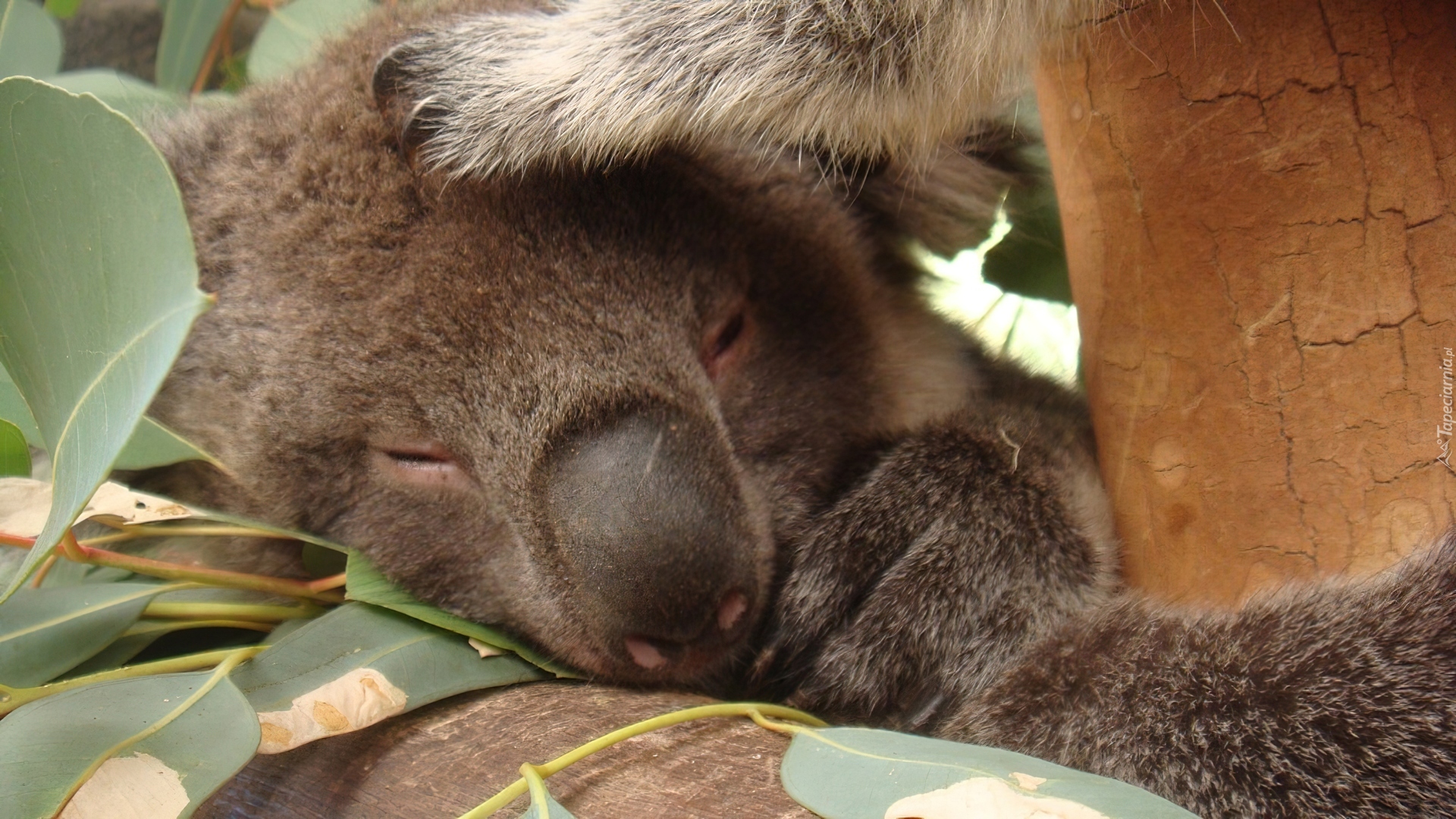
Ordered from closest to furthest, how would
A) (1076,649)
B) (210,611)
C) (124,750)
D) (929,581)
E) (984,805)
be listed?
1. (984,805)
2. (124,750)
3. (1076,649)
4. (929,581)
5. (210,611)

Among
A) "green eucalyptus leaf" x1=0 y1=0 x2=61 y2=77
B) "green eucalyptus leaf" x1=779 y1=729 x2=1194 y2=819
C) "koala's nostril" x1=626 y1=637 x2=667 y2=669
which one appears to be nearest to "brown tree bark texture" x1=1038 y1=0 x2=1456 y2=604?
"green eucalyptus leaf" x1=779 y1=729 x2=1194 y2=819

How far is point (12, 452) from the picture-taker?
4.89 feet

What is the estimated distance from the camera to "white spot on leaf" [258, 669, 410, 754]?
128 centimetres

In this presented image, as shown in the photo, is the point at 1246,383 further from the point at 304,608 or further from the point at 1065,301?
the point at 304,608

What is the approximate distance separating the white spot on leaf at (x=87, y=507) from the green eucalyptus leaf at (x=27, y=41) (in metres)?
1.07

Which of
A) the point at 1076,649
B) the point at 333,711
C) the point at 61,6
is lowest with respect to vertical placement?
the point at 333,711

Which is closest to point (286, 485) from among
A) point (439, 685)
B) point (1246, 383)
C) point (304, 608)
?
point (304, 608)

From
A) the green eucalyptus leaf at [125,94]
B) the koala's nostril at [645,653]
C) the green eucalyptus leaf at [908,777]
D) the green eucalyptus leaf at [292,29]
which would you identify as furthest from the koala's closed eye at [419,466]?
the green eucalyptus leaf at [292,29]

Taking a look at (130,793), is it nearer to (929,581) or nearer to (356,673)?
(356,673)

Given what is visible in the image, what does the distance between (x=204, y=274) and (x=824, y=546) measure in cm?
101

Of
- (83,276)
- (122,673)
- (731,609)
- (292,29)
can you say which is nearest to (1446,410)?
(731,609)

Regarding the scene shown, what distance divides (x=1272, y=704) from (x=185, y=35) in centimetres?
263

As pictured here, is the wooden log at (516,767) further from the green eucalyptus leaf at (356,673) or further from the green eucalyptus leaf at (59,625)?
the green eucalyptus leaf at (59,625)

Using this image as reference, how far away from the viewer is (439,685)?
4.67 feet
